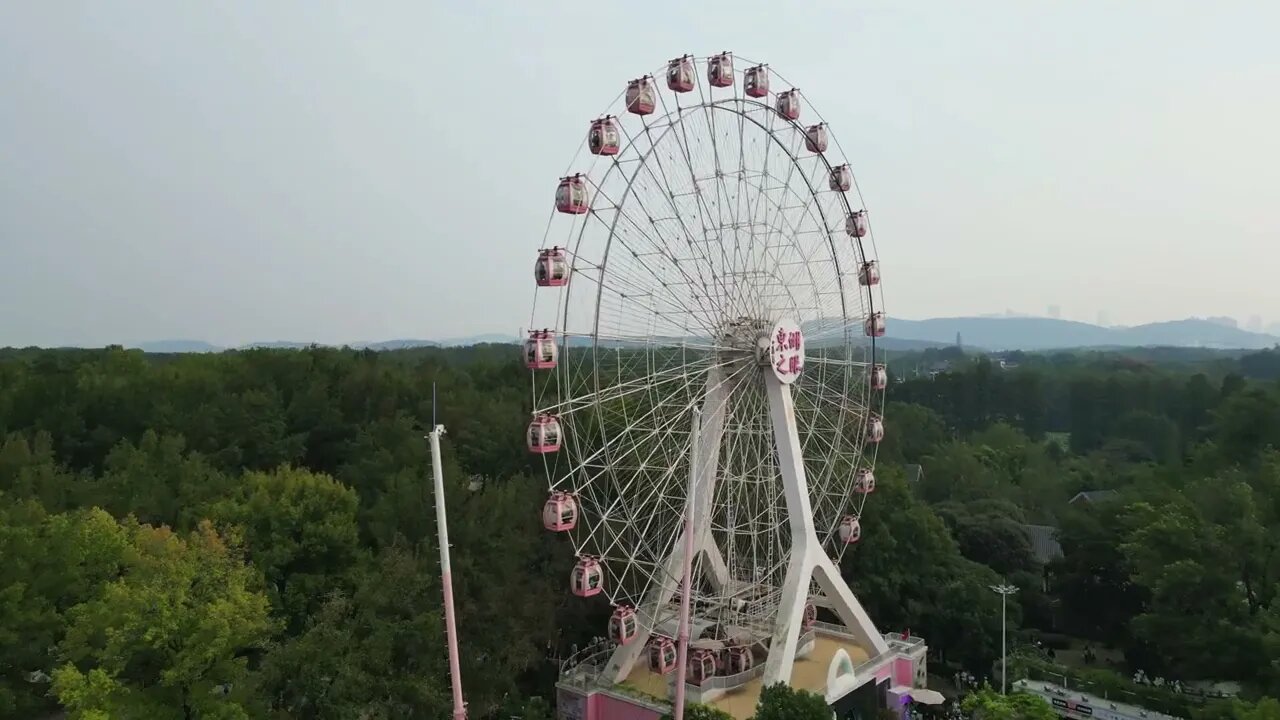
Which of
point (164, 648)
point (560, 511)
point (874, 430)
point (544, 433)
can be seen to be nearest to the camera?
point (164, 648)

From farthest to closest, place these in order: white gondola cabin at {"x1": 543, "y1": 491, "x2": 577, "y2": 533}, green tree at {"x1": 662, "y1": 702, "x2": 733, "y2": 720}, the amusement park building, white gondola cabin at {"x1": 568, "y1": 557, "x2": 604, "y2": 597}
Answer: the amusement park building, white gondola cabin at {"x1": 568, "y1": 557, "x2": 604, "y2": 597}, white gondola cabin at {"x1": 543, "y1": 491, "x2": 577, "y2": 533}, green tree at {"x1": 662, "y1": 702, "x2": 733, "y2": 720}

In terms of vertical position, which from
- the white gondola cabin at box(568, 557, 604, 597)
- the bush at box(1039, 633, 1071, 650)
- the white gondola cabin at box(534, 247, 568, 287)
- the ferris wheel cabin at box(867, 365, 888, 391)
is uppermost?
the white gondola cabin at box(534, 247, 568, 287)

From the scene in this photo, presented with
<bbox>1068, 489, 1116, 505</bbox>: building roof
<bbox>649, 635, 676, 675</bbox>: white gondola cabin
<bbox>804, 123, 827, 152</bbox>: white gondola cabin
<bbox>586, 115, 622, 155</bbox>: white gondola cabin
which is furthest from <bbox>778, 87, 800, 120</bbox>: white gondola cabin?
<bbox>1068, 489, 1116, 505</bbox>: building roof

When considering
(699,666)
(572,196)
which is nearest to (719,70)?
(572,196)

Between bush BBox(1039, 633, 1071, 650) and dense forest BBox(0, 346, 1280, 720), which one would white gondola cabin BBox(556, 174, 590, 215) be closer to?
dense forest BBox(0, 346, 1280, 720)

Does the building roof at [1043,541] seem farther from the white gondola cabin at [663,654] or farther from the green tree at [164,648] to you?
the green tree at [164,648]

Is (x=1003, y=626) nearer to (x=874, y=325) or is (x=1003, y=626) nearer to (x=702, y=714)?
(x=874, y=325)

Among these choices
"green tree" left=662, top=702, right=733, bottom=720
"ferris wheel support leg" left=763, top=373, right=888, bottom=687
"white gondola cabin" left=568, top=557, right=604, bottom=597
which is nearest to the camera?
"green tree" left=662, top=702, right=733, bottom=720

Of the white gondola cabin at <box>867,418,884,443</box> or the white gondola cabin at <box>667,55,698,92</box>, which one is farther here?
the white gondola cabin at <box>867,418,884,443</box>
